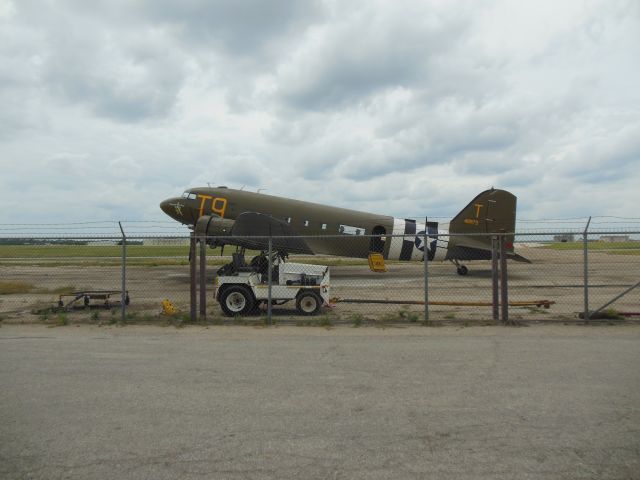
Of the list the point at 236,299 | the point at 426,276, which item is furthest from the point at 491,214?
the point at 236,299

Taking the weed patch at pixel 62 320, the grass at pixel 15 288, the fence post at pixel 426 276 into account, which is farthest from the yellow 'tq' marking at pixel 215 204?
the weed patch at pixel 62 320

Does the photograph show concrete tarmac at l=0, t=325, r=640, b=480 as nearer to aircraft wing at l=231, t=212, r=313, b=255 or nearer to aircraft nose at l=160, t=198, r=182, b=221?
aircraft wing at l=231, t=212, r=313, b=255

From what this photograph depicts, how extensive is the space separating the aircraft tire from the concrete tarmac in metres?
2.82

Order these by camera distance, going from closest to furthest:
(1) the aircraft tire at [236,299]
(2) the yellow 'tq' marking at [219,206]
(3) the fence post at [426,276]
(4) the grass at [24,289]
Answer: (3) the fence post at [426,276] → (1) the aircraft tire at [236,299] → (4) the grass at [24,289] → (2) the yellow 'tq' marking at [219,206]

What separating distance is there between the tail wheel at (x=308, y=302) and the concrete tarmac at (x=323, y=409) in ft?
9.68

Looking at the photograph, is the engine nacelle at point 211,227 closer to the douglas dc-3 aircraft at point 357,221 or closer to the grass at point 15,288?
the douglas dc-3 aircraft at point 357,221

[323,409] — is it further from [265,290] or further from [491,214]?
[491,214]

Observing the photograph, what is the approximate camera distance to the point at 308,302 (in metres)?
11.8

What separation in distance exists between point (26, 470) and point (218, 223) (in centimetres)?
1445

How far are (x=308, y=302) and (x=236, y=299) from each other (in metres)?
1.74

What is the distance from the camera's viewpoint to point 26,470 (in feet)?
12.2

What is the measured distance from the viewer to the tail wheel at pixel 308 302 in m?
11.8

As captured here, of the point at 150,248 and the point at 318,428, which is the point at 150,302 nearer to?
the point at 318,428

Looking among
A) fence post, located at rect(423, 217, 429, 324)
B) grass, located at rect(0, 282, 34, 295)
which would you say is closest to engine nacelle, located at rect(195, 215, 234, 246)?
grass, located at rect(0, 282, 34, 295)
